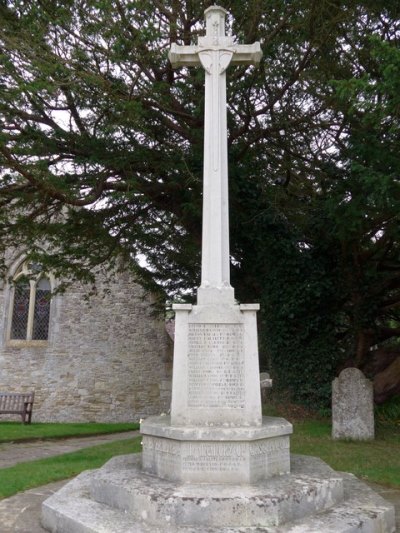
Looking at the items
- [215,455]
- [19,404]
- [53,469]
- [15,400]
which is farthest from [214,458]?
[19,404]

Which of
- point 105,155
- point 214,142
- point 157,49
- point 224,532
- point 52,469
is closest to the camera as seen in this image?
point 224,532

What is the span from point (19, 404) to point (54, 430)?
3.43 m

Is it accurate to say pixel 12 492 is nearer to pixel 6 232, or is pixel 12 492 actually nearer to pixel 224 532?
pixel 224 532

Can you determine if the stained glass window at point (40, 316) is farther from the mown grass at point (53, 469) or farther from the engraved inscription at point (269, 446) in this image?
the engraved inscription at point (269, 446)

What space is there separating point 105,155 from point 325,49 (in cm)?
473

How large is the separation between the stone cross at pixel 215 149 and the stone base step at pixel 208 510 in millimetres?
1773

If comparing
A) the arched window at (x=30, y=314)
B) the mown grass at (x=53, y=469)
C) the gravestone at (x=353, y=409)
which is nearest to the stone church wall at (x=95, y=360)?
the arched window at (x=30, y=314)

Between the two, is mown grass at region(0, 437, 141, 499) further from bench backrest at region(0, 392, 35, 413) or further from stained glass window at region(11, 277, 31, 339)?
stained glass window at region(11, 277, 31, 339)

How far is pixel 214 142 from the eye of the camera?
17.6 feet

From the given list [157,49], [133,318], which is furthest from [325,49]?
[133,318]

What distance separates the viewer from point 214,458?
423cm

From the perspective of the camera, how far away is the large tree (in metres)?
7.71

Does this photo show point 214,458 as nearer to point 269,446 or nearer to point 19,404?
point 269,446

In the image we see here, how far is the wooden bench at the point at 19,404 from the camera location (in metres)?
14.9
